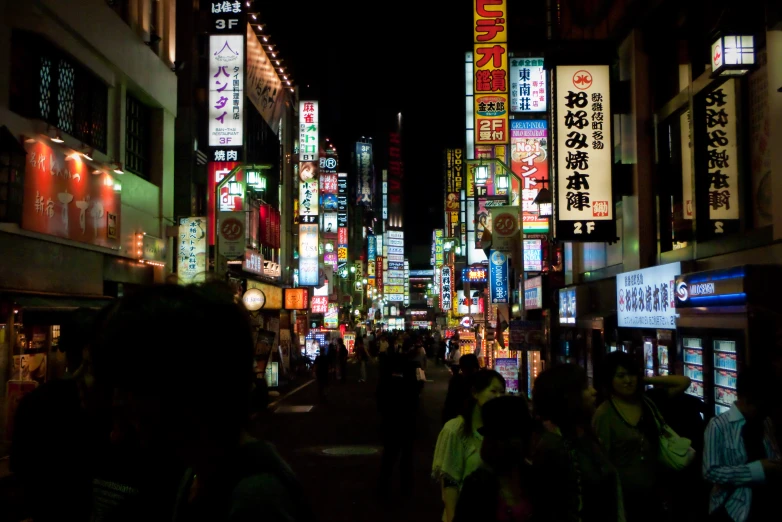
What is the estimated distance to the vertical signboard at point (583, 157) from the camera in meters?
15.6

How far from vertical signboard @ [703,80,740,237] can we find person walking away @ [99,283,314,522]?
11.7 meters

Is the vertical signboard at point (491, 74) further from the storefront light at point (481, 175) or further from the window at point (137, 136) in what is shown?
the window at point (137, 136)

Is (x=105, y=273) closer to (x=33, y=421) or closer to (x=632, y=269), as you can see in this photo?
(x=632, y=269)

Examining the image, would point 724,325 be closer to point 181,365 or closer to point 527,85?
point 181,365

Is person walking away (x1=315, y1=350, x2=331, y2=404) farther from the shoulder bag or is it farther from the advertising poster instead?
the shoulder bag

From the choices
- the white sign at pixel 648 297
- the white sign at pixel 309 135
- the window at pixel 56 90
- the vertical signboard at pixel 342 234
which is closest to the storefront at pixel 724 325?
the white sign at pixel 648 297

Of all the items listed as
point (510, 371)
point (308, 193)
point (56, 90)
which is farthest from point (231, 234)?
point (308, 193)

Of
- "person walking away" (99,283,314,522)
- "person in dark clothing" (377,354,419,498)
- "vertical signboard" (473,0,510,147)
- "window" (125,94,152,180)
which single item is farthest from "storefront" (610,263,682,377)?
"window" (125,94,152,180)

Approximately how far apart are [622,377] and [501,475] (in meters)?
2.21

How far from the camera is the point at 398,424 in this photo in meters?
11.9

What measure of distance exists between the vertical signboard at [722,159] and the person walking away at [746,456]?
6.97m

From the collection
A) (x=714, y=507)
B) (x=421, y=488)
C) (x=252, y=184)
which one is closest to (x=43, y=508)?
(x=714, y=507)

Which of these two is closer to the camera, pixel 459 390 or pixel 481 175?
pixel 459 390

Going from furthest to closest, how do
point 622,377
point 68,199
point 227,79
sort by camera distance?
point 227,79, point 68,199, point 622,377
